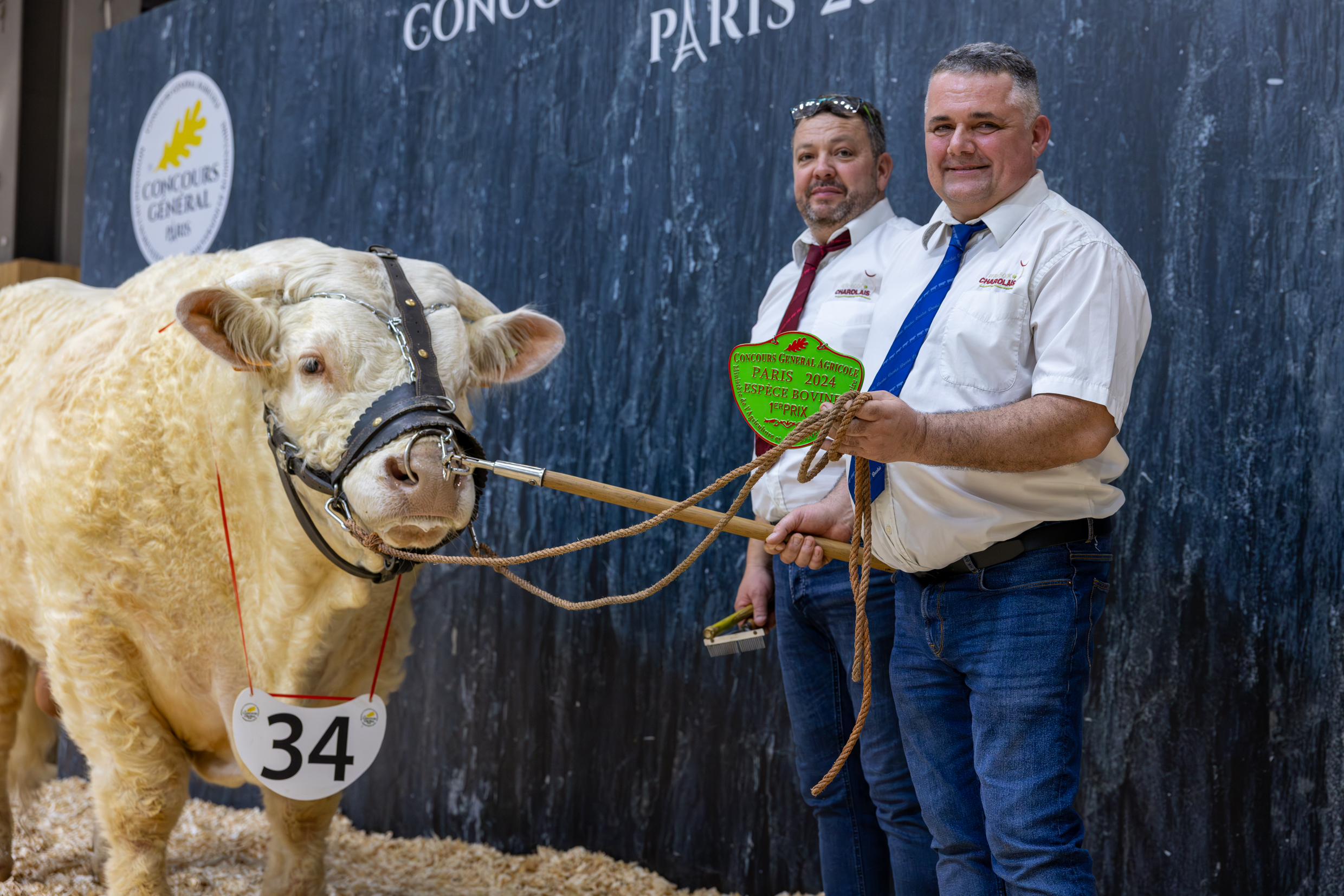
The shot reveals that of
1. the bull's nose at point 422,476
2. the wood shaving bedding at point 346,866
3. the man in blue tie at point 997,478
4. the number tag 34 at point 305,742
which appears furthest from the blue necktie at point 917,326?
the wood shaving bedding at point 346,866

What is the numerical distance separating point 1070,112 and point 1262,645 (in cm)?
141

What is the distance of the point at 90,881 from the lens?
3.49 m

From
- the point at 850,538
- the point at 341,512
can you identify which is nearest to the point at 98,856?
the point at 341,512

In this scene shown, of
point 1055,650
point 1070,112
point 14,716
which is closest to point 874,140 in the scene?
point 1070,112

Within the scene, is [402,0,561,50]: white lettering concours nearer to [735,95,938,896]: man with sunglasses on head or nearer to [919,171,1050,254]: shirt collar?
[735,95,938,896]: man with sunglasses on head

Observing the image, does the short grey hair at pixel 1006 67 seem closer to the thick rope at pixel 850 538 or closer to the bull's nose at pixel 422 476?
the thick rope at pixel 850 538

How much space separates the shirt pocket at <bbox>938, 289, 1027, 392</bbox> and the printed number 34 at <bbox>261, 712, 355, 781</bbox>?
1.64 metres

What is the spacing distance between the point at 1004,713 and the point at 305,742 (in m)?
1.61

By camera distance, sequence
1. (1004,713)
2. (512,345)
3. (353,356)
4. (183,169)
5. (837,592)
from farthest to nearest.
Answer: (183,169)
(512,345)
(837,592)
(353,356)
(1004,713)

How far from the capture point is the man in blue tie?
172 cm

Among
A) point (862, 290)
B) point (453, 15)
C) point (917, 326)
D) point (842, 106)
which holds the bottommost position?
point (917, 326)

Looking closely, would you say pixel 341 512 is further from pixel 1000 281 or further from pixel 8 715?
pixel 8 715

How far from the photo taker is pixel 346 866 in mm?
3746

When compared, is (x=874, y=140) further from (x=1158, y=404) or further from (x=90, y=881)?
(x=90, y=881)
